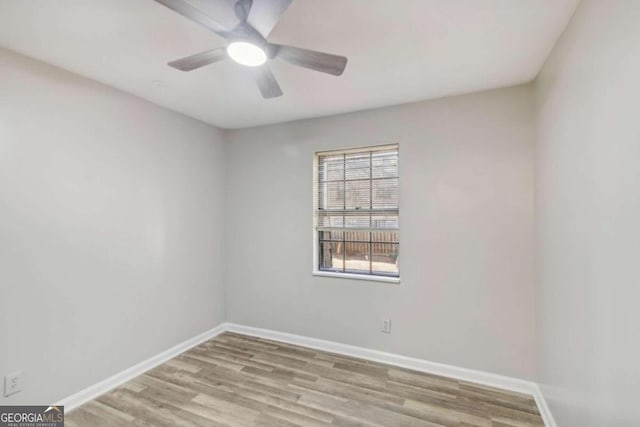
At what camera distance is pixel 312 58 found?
1.50m

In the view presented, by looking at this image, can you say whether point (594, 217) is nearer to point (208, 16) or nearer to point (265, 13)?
point (265, 13)

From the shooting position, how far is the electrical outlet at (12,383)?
189 centimetres

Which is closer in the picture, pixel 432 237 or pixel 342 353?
pixel 432 237

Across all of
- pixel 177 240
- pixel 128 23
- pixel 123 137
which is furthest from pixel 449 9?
pixel 177 240

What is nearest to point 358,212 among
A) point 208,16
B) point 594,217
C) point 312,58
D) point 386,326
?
point 386,326

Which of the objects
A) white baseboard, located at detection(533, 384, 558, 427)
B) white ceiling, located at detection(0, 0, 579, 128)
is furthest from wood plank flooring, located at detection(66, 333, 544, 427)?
white ceiling, located at detection(0, 0, 579, 128)

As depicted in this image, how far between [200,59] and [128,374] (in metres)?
2.67

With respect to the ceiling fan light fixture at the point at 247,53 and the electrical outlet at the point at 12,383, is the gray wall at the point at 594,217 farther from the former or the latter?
the electrical outlet at the point at 12,383

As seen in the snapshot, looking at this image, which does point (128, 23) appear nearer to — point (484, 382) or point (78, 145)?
point (78, 145)

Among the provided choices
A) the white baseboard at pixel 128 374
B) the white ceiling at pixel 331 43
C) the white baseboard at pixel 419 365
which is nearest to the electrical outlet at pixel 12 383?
the white baseboard at pixel 128 374

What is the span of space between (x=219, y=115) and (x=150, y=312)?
2.11 meters

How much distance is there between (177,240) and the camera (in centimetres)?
309

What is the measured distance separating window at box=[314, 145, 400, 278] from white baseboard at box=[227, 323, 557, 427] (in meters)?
0.77

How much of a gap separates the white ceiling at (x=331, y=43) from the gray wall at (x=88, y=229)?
1.05ft
